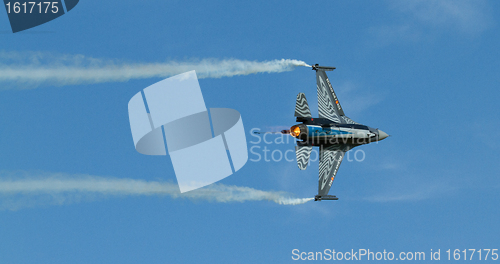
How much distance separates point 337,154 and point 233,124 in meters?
15.0

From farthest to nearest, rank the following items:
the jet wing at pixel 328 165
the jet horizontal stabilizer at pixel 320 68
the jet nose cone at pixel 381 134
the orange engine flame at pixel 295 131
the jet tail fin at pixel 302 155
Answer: the jet horizontal stabilizer at pixel 320 68, the jet nose cone at pixel 381 134, the jet wing at pixel 328 165, the orange engine flame at pixel 295 131, the jet tail fin at pixel 302 155

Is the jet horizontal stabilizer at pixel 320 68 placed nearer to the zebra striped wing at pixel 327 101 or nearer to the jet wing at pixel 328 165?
the zebra striped wing at pixel 327 101

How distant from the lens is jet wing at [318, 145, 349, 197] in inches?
3179

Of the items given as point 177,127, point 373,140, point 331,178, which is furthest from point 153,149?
point 373,140

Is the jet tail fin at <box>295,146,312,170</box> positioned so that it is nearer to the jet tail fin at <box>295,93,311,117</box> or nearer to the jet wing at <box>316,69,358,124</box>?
Result: the jet tail fin at <box>295,93,311,117</box>

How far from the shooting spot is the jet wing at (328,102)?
3255 inches

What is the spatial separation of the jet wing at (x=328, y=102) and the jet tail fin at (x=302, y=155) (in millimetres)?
6723

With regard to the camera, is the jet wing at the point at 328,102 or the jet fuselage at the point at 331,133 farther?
the jet wing at the point at 328,102

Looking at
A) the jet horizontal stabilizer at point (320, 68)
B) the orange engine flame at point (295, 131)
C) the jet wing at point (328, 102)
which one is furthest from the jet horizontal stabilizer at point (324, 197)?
the jet horizontal stabilizer at point (320, 68)

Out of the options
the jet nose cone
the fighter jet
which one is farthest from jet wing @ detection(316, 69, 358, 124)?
the jet nose cone

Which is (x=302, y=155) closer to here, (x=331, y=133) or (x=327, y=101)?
(x=331, y=133)

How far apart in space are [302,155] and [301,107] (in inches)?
241

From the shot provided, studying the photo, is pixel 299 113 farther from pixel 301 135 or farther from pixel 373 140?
pixel 373 140

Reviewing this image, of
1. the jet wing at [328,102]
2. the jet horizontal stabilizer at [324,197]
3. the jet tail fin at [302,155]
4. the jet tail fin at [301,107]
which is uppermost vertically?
the jet wing at [328,102]
